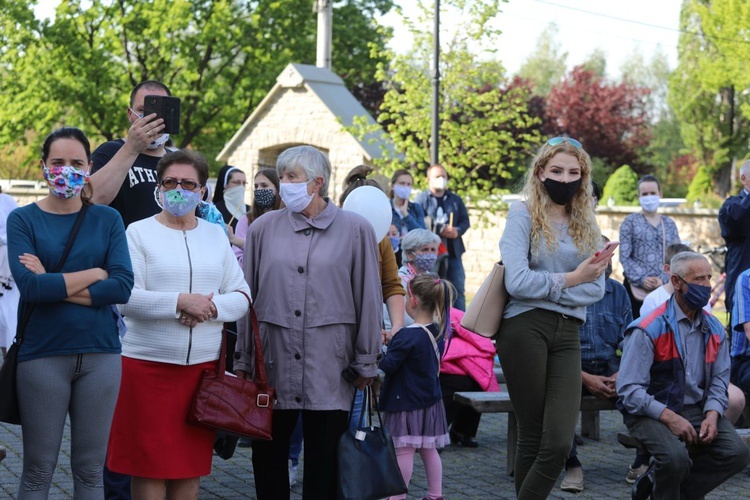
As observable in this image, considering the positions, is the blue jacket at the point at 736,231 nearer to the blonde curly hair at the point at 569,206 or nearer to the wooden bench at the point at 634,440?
the wooden bench at the point at 634,440

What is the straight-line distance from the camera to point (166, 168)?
17.5 feet

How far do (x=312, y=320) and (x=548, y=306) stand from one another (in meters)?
1.15

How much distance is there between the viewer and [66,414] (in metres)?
4.85

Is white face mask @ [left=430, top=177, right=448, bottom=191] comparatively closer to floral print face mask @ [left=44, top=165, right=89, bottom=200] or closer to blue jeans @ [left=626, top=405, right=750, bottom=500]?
blue jeans @ [left=626, top=405, right=750, bottom=500]

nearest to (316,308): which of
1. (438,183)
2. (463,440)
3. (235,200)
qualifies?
(463,440)

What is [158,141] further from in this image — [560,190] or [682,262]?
[682,262]

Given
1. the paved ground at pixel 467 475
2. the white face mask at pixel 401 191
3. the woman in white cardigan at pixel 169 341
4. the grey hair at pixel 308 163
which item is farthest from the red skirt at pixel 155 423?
the white face mask at pixel 401 191

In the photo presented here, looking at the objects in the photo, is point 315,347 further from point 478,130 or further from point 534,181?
point 478,130

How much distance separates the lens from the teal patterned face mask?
5227mm

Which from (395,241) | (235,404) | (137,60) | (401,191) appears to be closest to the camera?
(235,404)

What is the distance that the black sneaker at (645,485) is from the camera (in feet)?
20.8

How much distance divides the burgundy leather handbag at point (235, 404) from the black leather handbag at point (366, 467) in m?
0.40

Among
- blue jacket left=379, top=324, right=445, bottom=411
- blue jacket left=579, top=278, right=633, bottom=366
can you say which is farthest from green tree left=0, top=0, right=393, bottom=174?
blue jacket left=379, top=324, right=445, bottom=411

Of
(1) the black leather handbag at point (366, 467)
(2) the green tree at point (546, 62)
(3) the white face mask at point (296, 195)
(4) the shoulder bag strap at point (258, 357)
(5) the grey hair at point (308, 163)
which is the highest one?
(2) the green tree at point (546, 62)
